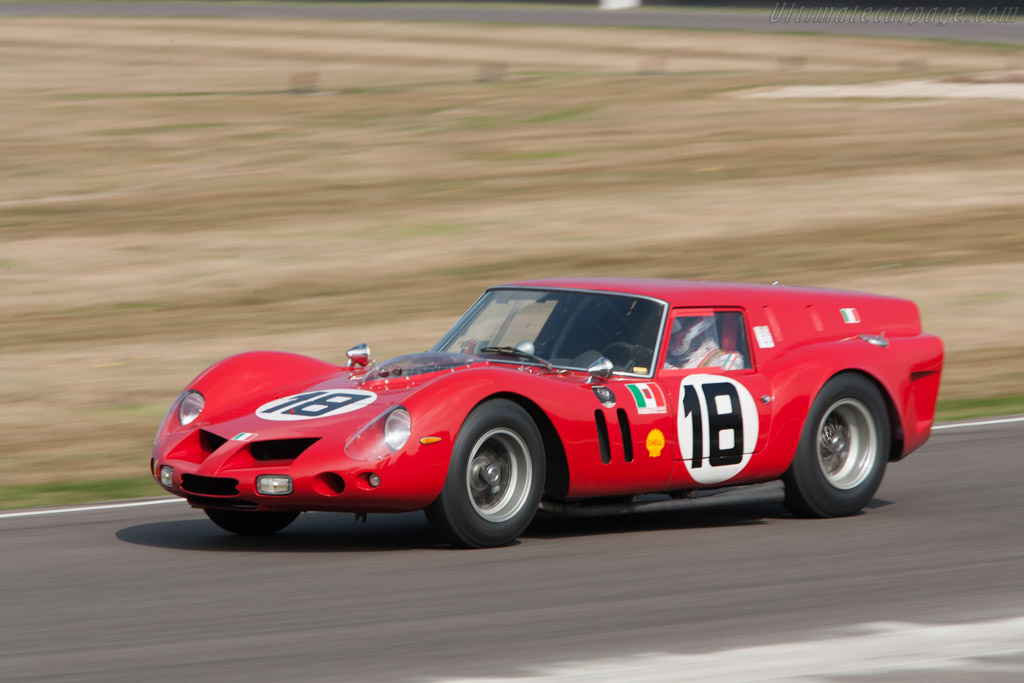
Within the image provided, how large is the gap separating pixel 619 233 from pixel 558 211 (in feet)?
4.63

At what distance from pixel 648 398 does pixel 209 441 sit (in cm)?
210

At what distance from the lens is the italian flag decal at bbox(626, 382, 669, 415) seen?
7379 mm

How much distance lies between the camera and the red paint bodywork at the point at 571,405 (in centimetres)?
673

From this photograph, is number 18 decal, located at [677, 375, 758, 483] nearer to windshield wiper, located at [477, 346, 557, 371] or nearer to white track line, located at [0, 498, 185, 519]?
windshield wiper, located at [477, 346, 557, 371]

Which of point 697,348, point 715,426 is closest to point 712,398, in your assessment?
point 715,426

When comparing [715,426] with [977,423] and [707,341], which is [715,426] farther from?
[977,423]

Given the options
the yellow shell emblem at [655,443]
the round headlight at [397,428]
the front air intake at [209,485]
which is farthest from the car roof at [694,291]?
the front air intake at [209,485]

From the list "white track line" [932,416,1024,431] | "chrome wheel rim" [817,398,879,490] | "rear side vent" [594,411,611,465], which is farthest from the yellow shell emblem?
"white track line" [932,416,1024,431]

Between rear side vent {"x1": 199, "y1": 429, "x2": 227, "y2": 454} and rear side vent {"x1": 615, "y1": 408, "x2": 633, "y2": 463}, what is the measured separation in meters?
1.88

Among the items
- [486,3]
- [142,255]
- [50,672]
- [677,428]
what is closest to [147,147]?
[142,255]

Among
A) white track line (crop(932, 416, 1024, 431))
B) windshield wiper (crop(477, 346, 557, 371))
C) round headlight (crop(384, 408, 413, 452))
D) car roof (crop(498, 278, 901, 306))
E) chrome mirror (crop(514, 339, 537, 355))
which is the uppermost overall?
car roof (crop(498, 278, 901, 306))

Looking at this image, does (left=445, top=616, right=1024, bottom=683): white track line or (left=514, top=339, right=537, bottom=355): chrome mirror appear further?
(left=514, top=339, right=537, bottom=355): chrome mirror

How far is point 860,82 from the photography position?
105ft

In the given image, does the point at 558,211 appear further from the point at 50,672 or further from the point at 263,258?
the point at 50,672
